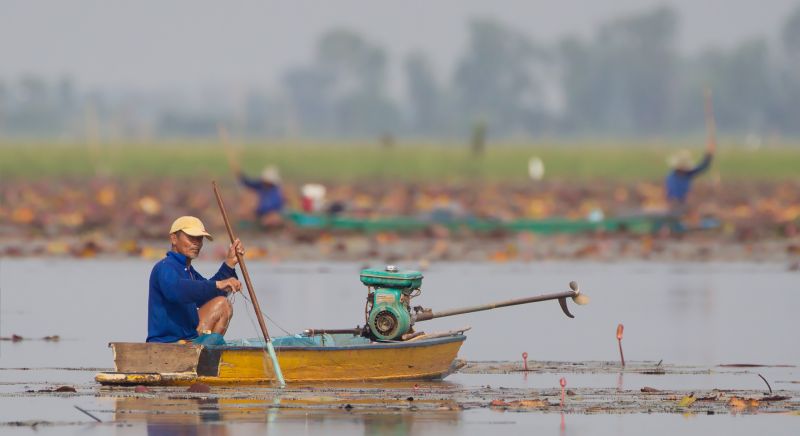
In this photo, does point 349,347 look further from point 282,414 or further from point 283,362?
point 282,414

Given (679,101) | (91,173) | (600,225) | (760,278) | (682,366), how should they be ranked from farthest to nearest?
1. (679,101)
2. (91,173)
3. (600,225)
4. (760,278)
5. (682,366)

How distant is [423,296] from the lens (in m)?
25.3

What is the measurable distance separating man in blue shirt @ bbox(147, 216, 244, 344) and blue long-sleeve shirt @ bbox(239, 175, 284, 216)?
20140 mm

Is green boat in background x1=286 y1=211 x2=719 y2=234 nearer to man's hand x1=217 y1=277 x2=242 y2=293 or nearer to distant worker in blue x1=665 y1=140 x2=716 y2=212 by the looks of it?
distant worker in blue x1=665 y1=140 x2=716 y2=212

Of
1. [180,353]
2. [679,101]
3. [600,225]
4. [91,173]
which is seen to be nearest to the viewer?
[180,353]

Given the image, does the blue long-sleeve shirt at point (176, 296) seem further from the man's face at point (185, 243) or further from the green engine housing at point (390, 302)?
the green engine housing at point (390, 302)

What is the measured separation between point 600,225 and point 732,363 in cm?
1872

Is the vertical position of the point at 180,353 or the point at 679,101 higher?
the point at 679,101

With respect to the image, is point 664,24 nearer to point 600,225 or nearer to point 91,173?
point 91,173

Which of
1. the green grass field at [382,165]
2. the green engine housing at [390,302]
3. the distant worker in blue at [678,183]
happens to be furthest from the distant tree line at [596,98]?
the green engine housing at [390,302]

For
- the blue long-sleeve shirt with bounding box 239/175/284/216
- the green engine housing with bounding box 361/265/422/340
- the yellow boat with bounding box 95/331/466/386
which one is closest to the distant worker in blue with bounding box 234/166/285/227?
the blue long-sleeve shirt with bounding box 239/175/284/216

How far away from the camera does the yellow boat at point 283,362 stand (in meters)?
15.4

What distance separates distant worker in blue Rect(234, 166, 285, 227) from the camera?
3622 cm

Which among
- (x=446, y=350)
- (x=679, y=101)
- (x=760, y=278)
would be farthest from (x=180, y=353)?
(x=679, y=101)
